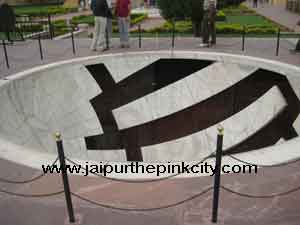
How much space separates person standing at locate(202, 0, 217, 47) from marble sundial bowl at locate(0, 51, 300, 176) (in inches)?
46.4

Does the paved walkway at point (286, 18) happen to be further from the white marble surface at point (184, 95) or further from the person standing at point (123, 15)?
the person standing at point (123, 15)

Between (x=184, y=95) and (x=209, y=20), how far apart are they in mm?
2276

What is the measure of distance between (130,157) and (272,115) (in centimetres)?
327

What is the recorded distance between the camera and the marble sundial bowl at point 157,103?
674 cm

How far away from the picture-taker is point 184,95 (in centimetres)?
812

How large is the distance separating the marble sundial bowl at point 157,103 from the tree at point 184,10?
327 cm

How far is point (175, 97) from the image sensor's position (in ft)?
27.1

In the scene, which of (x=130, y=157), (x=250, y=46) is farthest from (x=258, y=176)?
(x=250, y=46)

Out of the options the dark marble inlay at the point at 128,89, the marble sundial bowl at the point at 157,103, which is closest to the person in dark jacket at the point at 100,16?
the marble sundial bowl at the point at 157,103

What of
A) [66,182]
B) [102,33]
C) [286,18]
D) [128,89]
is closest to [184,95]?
[128,89]

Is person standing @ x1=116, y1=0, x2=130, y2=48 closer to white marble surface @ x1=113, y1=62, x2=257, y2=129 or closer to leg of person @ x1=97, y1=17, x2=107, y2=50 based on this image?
leg of person @ x1=97, y1=17, x2=107, y2=50

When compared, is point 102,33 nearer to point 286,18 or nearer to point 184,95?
point 184,95

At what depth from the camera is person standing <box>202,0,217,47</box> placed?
855 centimetres

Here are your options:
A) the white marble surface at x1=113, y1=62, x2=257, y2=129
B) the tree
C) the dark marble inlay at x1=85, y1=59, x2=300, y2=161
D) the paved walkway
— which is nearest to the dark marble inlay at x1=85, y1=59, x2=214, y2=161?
the dark marble inlay at x1=85, y1=59, x2=300, y2=161
